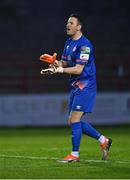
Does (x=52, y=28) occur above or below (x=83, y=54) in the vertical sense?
below

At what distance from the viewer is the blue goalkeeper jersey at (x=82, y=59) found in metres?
10.9

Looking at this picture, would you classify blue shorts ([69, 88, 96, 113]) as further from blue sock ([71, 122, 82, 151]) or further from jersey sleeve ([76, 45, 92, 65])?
jersey sleeve ([76, 45, 92, 65])

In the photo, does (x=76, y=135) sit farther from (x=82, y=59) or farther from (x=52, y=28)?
(x=52, y=28)

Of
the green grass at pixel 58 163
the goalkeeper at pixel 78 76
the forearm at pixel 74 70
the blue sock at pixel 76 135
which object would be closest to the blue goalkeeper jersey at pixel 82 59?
the goalkeeper at pixel 78 76

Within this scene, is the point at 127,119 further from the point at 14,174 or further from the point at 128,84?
the point at 14,174

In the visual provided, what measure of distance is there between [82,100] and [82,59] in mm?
672

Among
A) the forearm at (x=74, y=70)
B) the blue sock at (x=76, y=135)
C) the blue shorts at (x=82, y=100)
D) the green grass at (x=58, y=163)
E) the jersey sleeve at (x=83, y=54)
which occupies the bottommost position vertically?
the green grass at (x=58, y=163)

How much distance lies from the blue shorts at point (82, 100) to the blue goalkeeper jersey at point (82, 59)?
3.4 inches

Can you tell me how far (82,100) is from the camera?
36.1 feet

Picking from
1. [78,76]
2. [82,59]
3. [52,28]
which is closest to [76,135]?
[78,76]

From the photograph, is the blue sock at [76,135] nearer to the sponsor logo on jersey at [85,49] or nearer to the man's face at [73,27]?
the sponsor logo on jersey at [85,49]

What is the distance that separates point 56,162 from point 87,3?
25.1m

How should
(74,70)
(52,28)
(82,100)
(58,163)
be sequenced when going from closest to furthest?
(58,163), (74,70), (82,100), (52,28)

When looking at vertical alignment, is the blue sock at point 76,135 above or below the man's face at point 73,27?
below
